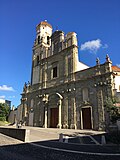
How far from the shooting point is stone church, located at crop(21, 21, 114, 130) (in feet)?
57.6

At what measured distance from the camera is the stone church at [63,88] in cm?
1756

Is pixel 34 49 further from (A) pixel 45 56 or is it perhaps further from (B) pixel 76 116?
(B) pixel 76 116

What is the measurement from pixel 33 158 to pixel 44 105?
54.8 ft

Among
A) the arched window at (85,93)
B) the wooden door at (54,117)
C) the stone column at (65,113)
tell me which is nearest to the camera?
the arched window at (85,93)

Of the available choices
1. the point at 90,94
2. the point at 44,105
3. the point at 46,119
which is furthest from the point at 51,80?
the point at 90,94

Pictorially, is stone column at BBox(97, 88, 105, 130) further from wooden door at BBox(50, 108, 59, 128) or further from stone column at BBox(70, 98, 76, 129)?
wooden door at BBox(50, 108, 59, 128)

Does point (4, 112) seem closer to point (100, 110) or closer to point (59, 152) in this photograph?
point (100, 110)

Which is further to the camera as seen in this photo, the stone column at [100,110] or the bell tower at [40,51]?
the bell tower at [40,51]

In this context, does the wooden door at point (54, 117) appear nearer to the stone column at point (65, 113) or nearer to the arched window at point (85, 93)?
the stone column at point (65, 113)

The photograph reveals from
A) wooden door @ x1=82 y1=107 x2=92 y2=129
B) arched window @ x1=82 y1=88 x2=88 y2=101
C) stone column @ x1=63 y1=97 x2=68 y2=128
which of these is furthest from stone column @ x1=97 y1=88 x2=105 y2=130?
stone column @ x1=63 y1=97 x2=68 y2=128

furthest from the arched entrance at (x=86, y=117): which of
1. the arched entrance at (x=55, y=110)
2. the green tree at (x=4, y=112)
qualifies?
the green tree at (x=4, y=112)

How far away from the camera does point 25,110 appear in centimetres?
2612

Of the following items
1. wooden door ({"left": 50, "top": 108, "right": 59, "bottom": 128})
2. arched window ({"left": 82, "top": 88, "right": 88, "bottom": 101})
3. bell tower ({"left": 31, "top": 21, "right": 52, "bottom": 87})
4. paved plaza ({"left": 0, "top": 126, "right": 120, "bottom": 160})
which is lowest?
paved plaza ({"left": 0, "top": 126, "right": 120, "bottom": 160})

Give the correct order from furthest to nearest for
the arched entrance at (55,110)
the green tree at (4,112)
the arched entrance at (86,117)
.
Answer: the green tree at (4,112)
the arched entrance at (55,110)
the arched entrance at (86,117)
